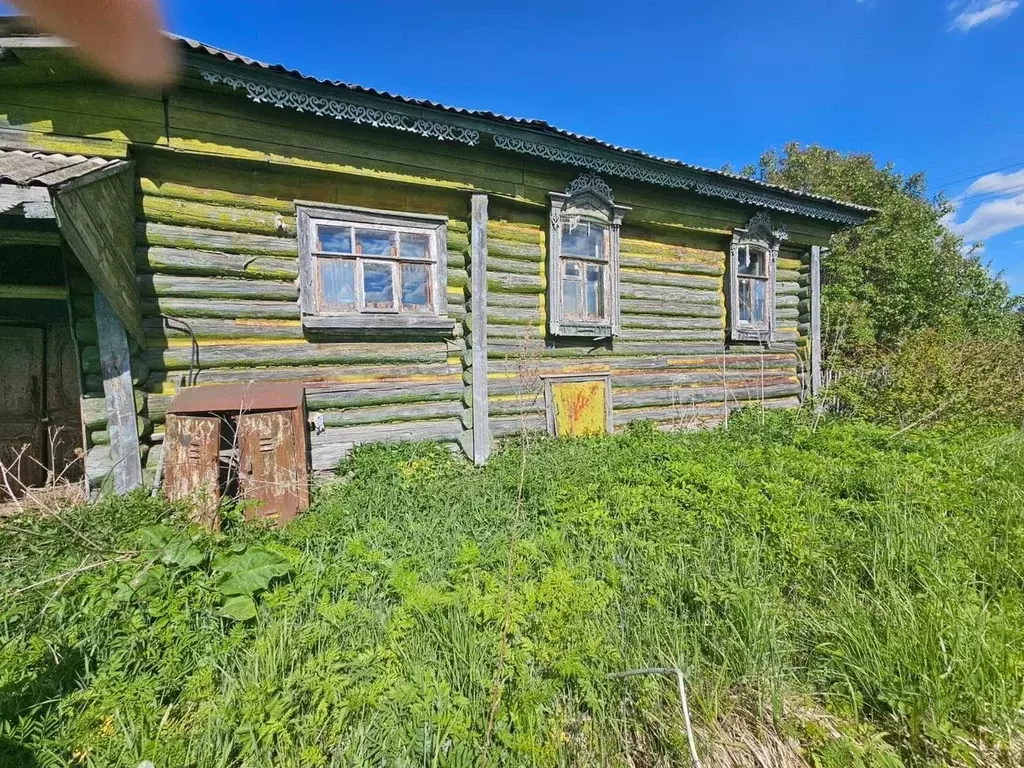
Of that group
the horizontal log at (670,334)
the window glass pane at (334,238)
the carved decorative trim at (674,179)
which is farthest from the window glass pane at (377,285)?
the horizontal log at (670,334)

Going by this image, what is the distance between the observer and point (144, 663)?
1994 mm

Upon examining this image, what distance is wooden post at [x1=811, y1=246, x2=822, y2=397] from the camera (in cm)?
850

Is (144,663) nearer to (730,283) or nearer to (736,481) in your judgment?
(736,481)

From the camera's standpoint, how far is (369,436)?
5.21 metres

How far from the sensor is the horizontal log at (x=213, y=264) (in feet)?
13.9

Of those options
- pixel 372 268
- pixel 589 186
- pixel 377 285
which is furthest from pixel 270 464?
pixel 589 186

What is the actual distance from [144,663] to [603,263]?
633cm

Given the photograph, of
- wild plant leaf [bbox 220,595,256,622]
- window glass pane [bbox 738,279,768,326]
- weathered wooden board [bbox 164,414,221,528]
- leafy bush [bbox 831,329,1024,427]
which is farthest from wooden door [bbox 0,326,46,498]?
leafy bush [bbox 831,329,1024,427]

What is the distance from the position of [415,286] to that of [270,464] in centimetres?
268

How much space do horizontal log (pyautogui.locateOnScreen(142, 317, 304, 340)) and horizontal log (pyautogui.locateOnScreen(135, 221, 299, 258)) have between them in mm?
722

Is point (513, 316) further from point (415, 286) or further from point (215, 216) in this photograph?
point (215, 216)

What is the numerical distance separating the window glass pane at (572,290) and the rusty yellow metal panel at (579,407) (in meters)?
1.08

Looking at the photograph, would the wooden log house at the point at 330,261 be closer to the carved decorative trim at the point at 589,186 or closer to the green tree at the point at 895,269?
the carved decorative trim at the point at 589,186

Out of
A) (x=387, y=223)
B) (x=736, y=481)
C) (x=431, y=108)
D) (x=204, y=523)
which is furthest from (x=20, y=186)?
(x=736, y=481)
